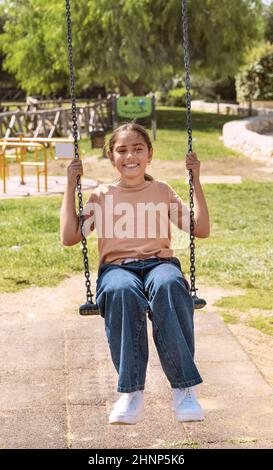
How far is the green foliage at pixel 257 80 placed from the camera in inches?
1309

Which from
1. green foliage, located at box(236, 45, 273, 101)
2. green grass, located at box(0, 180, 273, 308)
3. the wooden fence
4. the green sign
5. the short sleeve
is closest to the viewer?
the short sleeve

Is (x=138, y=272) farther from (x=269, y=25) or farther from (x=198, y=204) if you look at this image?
(x=269, y=25)

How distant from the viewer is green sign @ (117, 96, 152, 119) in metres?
21.2

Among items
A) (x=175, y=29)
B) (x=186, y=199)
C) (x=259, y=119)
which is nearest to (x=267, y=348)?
(x=186, y=199)

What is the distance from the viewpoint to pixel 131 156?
11.9 feet

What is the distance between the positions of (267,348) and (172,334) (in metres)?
2.06

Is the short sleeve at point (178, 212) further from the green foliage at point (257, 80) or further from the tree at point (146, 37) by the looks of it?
the green foliage at point (257, 80)

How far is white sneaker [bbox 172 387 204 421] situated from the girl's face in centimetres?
100

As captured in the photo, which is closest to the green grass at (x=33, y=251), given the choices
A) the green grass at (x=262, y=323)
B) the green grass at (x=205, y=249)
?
the green grass at (x=205, y=249)

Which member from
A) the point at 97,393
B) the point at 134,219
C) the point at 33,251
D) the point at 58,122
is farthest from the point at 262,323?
the point at 58,122

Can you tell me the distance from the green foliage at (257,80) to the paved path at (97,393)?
95.6 feet

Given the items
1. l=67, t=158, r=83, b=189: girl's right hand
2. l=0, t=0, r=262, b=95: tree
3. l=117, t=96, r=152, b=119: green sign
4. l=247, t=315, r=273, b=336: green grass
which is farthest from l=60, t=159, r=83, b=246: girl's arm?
l=0, t=0, r=262, b=95: tree

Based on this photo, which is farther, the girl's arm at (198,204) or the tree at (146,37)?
the tree at (146,37)

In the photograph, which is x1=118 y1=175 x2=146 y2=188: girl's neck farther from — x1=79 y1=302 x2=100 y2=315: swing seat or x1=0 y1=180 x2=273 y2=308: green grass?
x1=0 y1=180 x2=273 y2=308: green grass
